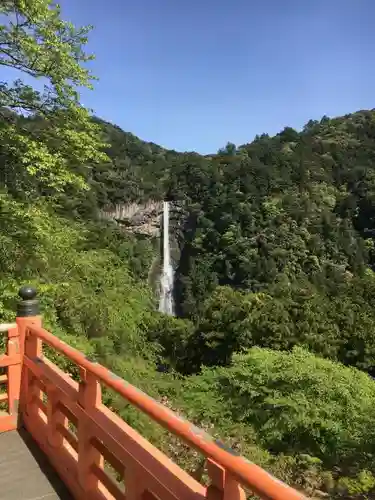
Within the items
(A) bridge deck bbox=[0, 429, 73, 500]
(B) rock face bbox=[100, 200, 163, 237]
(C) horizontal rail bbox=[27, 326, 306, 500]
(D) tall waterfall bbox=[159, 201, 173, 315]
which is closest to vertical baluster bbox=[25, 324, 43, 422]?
(A) bridge deck bbox=[0, 429, 73, 500]

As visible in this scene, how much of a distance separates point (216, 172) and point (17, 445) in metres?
86.1

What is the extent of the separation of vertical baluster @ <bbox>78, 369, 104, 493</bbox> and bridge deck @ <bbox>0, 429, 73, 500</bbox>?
0.99ft

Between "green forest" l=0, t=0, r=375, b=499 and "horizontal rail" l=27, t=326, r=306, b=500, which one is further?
"green forest" l=0, t=0, r=375, b=499

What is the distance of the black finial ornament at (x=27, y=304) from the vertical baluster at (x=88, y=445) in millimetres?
1272

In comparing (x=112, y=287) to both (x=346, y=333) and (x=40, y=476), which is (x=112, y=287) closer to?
(x=40, y=476)

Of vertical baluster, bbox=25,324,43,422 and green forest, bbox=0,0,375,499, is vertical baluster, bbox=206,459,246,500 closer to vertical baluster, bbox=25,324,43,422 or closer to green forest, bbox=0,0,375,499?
vertical baluster, bbox=25,324,43,422

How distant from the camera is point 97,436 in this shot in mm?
2312

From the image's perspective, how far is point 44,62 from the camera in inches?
252

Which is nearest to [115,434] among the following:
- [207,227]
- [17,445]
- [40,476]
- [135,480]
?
[135,480]

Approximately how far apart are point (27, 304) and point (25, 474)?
126 cm

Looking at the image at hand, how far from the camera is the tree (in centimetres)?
616

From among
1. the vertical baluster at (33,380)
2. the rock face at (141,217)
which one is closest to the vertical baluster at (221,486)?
the vertical baluster at (33,380)

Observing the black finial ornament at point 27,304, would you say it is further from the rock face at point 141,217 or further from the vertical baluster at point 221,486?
the rock face at point 141,217

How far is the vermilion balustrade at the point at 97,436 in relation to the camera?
1401 millimetres
